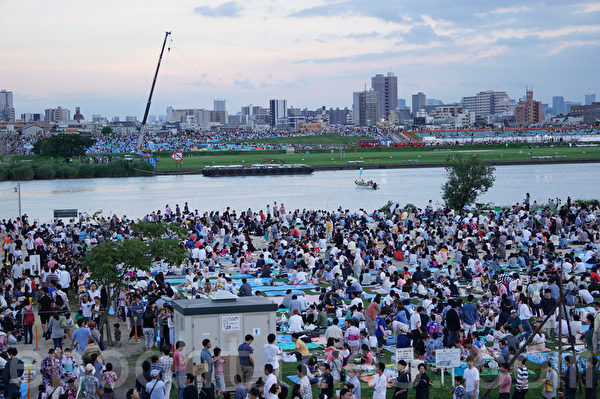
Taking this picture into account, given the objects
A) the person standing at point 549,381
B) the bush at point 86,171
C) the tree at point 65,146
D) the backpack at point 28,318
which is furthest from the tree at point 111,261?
the tree at point 65,146

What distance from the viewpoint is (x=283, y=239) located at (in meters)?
25.6

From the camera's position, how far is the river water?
Answer: 55.4m

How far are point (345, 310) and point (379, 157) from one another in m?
92.8

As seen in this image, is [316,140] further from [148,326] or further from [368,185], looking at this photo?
[148,326]

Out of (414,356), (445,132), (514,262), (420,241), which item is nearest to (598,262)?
(514,262)

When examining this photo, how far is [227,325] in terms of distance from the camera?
11.5 metres

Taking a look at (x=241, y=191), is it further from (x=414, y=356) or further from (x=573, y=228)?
(x=414, y=356)

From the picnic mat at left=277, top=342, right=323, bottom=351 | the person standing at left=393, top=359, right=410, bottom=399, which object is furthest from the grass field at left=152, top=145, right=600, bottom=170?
the person standing at left=393, top=359, right=410, bottom=399

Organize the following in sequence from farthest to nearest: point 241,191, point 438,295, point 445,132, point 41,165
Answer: point 445,132 < point 41,165 < point 241,191 < point 438,295

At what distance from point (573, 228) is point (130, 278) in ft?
56.8

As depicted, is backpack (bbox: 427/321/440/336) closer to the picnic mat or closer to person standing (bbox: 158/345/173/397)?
the picnic mat

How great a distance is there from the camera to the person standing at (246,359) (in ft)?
35.2

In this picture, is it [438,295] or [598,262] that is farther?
[598,262]

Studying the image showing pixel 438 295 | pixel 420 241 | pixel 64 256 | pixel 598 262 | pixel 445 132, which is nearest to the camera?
pixel 438 295
